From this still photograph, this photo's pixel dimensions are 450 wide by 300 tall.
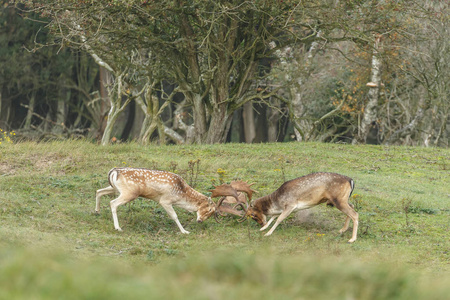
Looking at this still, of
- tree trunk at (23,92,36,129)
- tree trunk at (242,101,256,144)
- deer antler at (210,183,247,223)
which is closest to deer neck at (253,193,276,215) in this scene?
deer antler at (210,183,247,223)

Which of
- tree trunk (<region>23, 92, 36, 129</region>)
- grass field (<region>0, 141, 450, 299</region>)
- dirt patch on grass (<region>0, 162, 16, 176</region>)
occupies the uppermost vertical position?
grass field (<region>0, 141, 450, 299</region>)

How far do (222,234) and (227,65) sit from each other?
11.0m

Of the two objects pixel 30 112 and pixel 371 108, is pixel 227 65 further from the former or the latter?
pixel 30 112

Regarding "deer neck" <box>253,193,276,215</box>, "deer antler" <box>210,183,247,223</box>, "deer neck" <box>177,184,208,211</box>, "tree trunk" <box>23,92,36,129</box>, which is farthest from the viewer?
"tree trunk" <box>23,92,36,129</box>

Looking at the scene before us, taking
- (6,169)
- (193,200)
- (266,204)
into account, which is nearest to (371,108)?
(6,169)

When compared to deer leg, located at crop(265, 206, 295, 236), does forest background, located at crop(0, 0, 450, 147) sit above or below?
above

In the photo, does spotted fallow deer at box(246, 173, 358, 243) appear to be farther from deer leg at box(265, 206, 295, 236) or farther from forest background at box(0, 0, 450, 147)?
forest background at box(0, 0, 450, 147)

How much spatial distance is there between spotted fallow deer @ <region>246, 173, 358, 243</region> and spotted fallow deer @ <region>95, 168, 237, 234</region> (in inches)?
32.2

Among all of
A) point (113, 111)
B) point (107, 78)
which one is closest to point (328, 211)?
point (113, 111)

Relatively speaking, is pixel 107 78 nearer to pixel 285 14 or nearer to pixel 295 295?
pixel 285 14

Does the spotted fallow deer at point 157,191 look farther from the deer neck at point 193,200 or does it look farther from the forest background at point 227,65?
the forest background at point 227,65

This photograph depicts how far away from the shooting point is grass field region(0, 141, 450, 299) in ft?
14.2

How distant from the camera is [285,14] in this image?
19141 millimetres

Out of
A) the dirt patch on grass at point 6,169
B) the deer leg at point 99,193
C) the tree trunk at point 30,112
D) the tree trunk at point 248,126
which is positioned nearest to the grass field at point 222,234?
the dirt patch on grass at point 6,169
